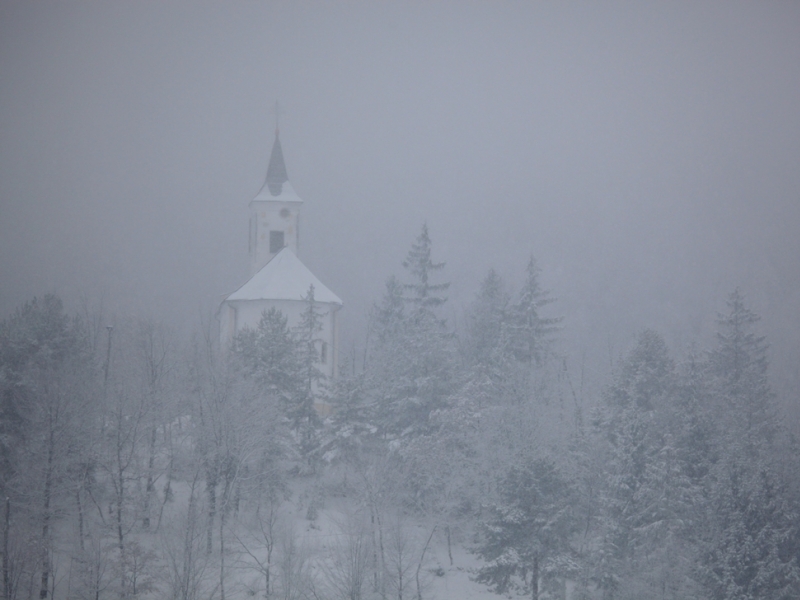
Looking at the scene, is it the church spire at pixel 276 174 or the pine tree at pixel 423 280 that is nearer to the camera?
the pine tree at pixel 423 280

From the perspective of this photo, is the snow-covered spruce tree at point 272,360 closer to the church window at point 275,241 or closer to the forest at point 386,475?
the forest at point 386,475

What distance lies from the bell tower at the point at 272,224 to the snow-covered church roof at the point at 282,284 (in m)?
3.55

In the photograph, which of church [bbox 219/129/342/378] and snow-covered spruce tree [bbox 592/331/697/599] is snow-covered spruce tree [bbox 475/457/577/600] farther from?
church [bbox 219/129/342/378]

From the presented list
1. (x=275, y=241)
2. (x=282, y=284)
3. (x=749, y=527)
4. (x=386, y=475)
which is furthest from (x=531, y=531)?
(x=275, y=241)

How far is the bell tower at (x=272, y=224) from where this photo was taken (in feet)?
209

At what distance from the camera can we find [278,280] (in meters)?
57.0

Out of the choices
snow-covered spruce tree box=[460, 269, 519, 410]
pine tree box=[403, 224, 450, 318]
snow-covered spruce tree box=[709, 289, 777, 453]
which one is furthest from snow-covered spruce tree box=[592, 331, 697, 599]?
pine tree box=[403, 224, 450, 318]

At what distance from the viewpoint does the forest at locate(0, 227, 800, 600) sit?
98.4 ft

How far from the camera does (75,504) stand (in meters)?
32.2

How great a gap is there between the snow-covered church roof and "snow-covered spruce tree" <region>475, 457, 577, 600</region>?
2651cm

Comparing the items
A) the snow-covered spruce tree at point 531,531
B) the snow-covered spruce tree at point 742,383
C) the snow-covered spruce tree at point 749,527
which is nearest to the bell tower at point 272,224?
the snow-covered spruce tree at point 742,383

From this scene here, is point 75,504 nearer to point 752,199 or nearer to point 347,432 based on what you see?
point 347,432

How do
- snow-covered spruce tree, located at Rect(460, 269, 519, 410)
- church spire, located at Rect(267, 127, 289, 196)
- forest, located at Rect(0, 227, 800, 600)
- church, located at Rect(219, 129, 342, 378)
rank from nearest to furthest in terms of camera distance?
forest, located at Rect(0, 227, 800, 600), snow-covered spruce tree, located at Rect(460, 269, 519, 410), church, located at Rect(219, 129, 342, 378), church spire, located at Rect(267, 127, 289, 196)

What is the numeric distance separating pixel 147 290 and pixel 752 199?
8813cm
